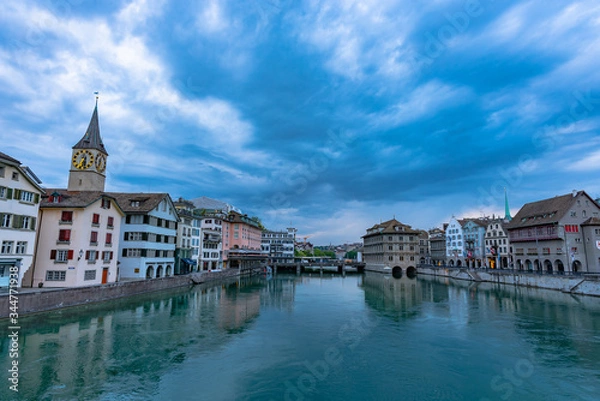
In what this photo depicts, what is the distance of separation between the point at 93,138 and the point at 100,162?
11.7 feet

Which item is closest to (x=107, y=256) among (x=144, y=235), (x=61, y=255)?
(x=61, y=255)

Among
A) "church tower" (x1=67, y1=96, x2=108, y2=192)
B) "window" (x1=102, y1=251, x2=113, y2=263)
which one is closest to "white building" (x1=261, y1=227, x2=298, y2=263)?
"church tower" (x1=67, y1=96, x2=108, y2=192)

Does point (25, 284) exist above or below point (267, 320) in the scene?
above

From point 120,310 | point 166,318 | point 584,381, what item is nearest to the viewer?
point 584,381

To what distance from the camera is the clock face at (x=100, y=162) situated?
48.6 m

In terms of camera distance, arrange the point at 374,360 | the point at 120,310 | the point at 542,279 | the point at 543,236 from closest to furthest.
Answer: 1. the point at 374,360
2. the point at 120,310
3. the point at 542,279
4. the point at 543,236

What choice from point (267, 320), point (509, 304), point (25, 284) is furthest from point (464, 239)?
point (25, 284)

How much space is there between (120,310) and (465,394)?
97.8 ft

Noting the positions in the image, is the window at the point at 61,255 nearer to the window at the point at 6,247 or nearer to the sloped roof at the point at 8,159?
Result: the window at the point at 6,247

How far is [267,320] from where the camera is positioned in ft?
99.3

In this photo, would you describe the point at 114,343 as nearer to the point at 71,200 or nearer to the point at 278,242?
the point at 71,200

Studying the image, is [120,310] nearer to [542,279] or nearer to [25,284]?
[25,284]

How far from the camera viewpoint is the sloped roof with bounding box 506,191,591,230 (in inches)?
2218

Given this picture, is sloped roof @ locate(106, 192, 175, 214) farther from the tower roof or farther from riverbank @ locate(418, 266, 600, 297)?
riverbank @ locate(418, 266, 600, 297)
